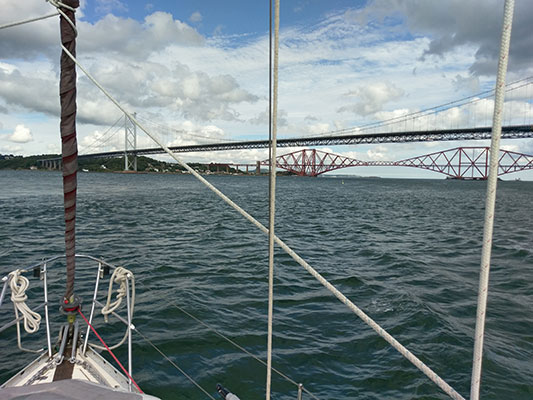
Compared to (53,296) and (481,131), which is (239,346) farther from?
(481,131)

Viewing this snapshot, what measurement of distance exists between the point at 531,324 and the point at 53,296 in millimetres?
8868

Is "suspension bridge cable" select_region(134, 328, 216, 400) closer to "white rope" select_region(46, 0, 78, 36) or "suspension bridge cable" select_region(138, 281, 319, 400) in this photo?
"suspension bridge cable" select_region(138, 281, 319, 400)

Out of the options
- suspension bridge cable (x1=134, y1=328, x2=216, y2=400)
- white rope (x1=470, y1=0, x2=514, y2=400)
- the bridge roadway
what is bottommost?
suspension bridge cable (x1=134, y1=328, x2=216, y2=400)

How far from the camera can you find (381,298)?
275 inches

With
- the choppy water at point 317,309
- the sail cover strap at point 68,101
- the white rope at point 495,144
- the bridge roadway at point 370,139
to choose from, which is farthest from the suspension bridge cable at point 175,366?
the bridge roadway at point 370,139

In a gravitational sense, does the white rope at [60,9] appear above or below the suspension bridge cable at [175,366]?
above

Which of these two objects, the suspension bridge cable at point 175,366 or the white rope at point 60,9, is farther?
the suspension bridge cable at point 175,366

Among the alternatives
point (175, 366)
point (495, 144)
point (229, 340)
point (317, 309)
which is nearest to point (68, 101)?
point (495, 144)

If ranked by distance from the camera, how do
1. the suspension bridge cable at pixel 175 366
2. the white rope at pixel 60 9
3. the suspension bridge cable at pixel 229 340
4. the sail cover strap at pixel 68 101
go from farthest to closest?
1. the suspension bridge cable at pixel 229 340
2. the suspension bridge cable at pixel 175 366
3. the sail cover strap at pixel 68 101
4. the white rope at pixel 60 9

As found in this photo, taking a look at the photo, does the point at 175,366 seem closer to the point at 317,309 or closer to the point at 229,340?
the point at 229,340

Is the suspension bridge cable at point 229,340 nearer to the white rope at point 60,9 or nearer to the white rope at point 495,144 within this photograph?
the white rope at point 495,144

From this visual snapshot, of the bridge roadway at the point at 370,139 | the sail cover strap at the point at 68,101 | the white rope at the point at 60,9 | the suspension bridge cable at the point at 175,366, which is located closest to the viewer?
the white rope at the point at 60,9

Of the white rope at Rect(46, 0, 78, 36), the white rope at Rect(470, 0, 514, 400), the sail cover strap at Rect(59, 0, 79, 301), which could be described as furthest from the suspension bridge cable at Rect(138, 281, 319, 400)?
the white rope at Rect(46, 0, 78, 36)

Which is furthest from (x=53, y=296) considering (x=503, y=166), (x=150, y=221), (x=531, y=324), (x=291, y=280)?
(x=503, y=166)
